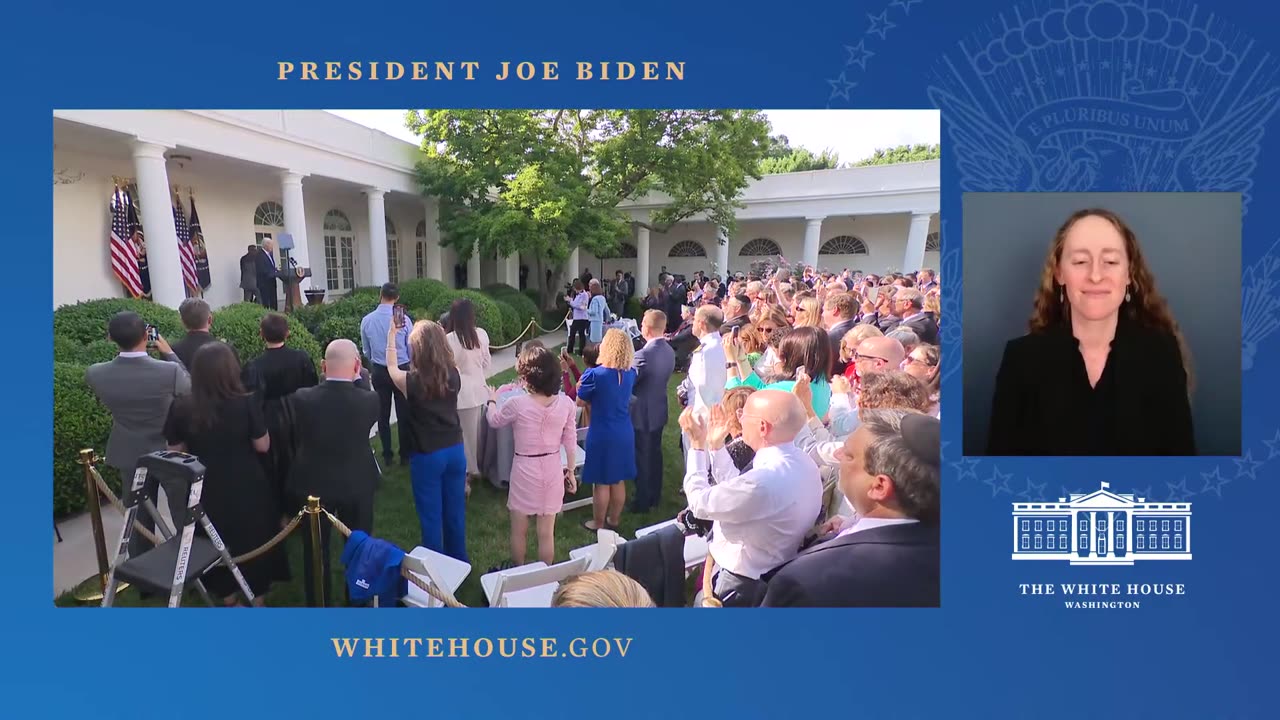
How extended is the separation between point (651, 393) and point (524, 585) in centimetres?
131

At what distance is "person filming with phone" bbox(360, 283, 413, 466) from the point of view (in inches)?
97.6

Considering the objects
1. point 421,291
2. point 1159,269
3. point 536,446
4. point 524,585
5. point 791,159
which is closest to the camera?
point 1159,269

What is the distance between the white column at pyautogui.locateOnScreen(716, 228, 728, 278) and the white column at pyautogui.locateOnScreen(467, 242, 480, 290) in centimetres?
144

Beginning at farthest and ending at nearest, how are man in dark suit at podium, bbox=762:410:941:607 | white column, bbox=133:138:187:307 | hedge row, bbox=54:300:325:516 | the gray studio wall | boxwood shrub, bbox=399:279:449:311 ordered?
boxwood shrub, bbox=399:279:449:311 < white column, bbox=133:138:187:307 < hedge row, bbox=54:300:325:516 < the gray studio wall < man in dark suit at podium, bbox=762:410:941:607

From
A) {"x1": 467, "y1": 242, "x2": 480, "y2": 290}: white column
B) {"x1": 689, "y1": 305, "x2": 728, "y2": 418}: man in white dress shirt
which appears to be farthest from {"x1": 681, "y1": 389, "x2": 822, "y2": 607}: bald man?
{"x1": 467, "y1": 242, "x2": 480, "y2": 290}: white column

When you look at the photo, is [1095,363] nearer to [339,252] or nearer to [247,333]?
[339,252]

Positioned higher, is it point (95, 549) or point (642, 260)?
point (642, 260)

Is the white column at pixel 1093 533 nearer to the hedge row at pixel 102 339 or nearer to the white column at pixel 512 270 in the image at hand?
the white column at pixel 512 270

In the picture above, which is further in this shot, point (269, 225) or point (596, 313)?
point (596, 313)

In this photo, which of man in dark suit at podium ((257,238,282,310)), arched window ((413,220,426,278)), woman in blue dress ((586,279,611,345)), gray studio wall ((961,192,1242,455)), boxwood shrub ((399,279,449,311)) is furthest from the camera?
woman in blue dress ((586,279,611,345))

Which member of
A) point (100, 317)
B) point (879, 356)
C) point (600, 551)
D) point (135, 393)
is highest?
point (100, 317)

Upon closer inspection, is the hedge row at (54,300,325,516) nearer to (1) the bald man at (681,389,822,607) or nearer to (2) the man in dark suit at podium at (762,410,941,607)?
(1) the bald man at (681,389,822,607)

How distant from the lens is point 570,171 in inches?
101

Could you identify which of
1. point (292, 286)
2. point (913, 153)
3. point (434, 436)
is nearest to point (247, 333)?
point (292, 286)
